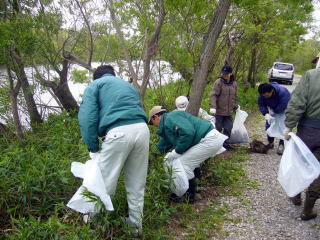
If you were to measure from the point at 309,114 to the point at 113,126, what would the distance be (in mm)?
2164

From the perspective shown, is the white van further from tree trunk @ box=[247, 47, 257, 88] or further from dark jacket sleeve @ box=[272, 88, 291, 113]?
dark jacket sleeve @ box=[272, 88, 291, 113]

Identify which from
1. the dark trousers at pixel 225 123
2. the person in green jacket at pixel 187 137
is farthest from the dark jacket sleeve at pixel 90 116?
the dark trousers at pixel 225 123

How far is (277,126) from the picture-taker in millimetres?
5305

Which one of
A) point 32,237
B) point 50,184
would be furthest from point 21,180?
point 32,237

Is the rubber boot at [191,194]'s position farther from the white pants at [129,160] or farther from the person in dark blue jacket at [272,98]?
the person in dark blue jacket at [272,98]

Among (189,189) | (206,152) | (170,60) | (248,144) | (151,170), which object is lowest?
(248,144)

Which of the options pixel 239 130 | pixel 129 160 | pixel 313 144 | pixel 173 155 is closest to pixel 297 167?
pixel 313 144

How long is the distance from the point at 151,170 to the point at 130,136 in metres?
1.28

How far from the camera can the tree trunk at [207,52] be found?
14.8 feet

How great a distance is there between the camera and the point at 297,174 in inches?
123

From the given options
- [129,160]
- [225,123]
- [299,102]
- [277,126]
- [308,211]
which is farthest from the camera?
[225,123]

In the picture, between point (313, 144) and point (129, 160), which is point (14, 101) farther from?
point (313, 144)

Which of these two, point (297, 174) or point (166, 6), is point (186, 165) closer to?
point (297, 174)

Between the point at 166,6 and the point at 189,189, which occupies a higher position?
the point at 166,6
